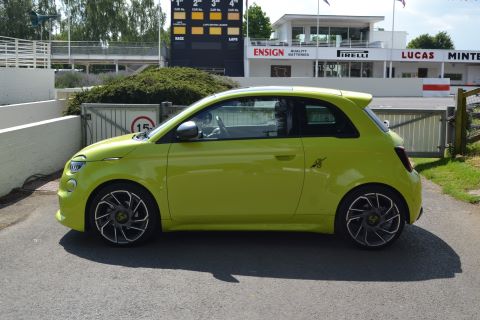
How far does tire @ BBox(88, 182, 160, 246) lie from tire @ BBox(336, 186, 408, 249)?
6.38ft

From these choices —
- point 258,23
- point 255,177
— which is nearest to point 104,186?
point 255,177

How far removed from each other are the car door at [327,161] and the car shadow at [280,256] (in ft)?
1.69

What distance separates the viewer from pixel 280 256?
18.3 ft

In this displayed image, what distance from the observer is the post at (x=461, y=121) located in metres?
11.1

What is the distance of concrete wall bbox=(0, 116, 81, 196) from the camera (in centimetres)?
816

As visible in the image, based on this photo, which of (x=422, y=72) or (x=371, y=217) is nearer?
(x=371, y=217)

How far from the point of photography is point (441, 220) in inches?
279

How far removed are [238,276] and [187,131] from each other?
1521mm

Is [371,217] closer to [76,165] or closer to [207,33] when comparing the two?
[76,165]

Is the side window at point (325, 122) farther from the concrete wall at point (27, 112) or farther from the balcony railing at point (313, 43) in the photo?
the balcony railing at point (313, 43)

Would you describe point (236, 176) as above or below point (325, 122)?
below

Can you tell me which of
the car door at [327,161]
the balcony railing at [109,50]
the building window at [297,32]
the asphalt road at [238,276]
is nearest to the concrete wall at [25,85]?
the asphalt road at [238,276]

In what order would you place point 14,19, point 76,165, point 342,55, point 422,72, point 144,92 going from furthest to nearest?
point 14,19
point 422,72
point 342,55
point 144,92
point 76,165

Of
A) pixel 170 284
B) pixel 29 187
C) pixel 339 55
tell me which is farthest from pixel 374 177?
pixel 339 55
